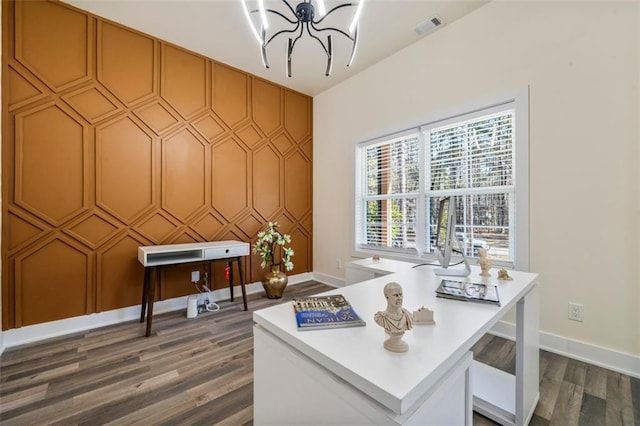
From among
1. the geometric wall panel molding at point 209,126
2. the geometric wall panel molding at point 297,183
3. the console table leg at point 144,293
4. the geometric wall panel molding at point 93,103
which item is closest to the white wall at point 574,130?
the geometric wall panel molding at point 297,183

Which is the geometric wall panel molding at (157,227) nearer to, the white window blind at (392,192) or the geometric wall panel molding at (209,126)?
the geometric wall panel molding at (209,126)

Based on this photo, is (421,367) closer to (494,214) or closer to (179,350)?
(179,350)

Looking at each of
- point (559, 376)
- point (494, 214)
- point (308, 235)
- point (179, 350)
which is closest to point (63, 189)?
point (179, 350)

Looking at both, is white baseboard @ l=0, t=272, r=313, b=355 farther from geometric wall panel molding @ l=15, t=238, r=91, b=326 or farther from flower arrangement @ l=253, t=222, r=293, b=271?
flower arrangement @ l=253, t=222, r=293, b=271

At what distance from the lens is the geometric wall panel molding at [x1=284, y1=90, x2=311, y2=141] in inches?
160

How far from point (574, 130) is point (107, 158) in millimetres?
4149

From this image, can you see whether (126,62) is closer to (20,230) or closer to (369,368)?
(20,230)

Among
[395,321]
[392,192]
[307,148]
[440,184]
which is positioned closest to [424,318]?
[395,321]

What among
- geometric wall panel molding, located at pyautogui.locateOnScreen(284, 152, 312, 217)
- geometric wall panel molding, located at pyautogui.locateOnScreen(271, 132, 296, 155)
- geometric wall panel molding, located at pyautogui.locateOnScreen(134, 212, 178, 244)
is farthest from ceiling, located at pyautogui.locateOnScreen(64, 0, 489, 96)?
geometric wall panel molding, located at pyautogui.locateOnScreen(134, 212, 178, 244)

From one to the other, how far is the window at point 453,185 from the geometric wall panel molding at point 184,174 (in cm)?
208

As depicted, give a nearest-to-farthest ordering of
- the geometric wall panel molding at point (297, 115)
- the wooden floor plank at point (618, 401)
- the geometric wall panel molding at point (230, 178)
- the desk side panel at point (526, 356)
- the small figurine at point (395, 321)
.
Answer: the small figurine at point (395, 321) → the desk side panel at point (526, 356) → the wooden floor plank at point (618, 401) → the geometric wall panel molding at point (230, 178) → the geometric wall panel molding at point (297, 115)

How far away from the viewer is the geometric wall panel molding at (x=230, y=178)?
3.35 m

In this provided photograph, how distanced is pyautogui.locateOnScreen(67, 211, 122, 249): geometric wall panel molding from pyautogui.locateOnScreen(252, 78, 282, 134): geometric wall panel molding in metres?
2.15

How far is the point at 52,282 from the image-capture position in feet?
7.76
